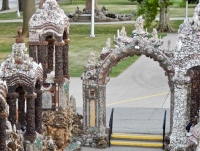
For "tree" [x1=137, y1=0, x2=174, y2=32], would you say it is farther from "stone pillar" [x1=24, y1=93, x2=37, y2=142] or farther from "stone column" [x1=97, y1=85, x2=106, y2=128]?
"stone pillar" [x1=24, y1=93, x2=37, y2=142]

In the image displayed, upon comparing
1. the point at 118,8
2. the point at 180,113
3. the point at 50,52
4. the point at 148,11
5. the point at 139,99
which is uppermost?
the point at 50,52

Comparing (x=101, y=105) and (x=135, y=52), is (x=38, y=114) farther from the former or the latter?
(x=135, y=52)

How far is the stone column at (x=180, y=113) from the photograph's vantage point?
17984mm

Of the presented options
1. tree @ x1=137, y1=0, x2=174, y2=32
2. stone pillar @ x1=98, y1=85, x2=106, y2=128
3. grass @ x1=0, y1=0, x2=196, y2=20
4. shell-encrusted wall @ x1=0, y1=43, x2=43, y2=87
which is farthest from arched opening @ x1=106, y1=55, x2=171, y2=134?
grass @ x1=0, y1=0, x2=196, y2=20

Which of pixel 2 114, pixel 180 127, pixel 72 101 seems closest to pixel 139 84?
pixel 72 101

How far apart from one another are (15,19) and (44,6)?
130 ft

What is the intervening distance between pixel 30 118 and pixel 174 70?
521 cm

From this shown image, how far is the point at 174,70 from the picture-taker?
1952 cm

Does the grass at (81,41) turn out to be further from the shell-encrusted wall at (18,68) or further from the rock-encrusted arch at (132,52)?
the shell-encrusted wall at (18,68)

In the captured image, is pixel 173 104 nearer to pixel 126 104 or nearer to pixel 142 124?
pixel 142 124

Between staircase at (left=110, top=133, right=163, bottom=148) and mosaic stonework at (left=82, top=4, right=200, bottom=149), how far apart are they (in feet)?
2.37

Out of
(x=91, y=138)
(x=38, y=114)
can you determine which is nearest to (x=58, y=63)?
(x=91, y=138)

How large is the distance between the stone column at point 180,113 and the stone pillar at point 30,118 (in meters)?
4.17

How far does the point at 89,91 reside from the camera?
67.2 ft
